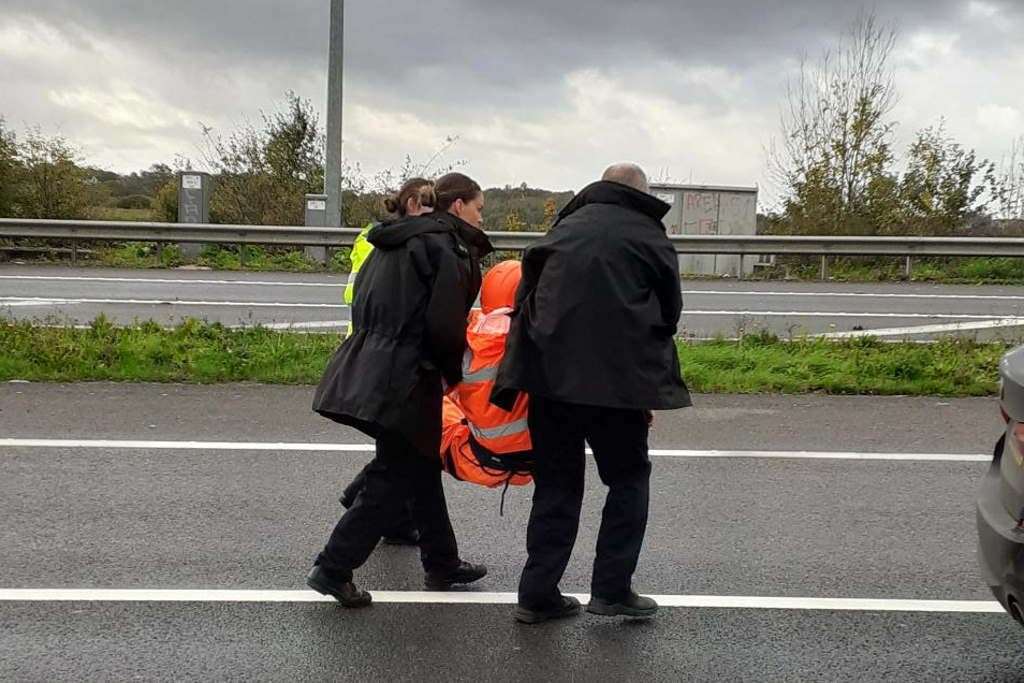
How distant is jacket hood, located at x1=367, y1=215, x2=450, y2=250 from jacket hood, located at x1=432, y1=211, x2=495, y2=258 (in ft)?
0.16

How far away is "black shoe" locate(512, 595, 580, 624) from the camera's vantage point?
4324 millimetres

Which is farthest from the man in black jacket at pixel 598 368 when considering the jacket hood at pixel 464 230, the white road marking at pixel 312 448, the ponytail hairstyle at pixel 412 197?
the white road marking at pixel 312 448

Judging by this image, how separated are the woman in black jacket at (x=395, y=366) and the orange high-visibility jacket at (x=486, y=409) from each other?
0.23 ft

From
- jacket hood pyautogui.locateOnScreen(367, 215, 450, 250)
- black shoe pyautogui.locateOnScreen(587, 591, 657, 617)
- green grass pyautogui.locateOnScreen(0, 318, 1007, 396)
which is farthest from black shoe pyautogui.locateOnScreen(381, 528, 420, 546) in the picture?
green grass pyautogui.locateOnScreen(0, 318, 1007, 396)

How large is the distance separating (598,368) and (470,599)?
124cm

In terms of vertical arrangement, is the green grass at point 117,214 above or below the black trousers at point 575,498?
above

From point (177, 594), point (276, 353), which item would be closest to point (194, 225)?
point (276, 353)

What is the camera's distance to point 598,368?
4.08 meters

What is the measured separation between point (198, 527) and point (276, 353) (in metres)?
4.24

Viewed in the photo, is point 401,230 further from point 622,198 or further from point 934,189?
point 934,189

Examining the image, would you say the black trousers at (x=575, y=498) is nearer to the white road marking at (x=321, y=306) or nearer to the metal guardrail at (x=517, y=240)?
the white road marking at (x=321, y=306)

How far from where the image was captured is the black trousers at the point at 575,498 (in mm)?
4289

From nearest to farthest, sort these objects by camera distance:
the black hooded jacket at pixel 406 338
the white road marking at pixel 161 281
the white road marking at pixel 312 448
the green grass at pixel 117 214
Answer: the black hooded jacket at pixel 406 338, the white road marking at pixel 312 448, the white road marking at pixel 161 281, the green grass at pixel 117 214

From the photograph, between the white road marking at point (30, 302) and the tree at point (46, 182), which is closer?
the white road marking at point (30, 302)
